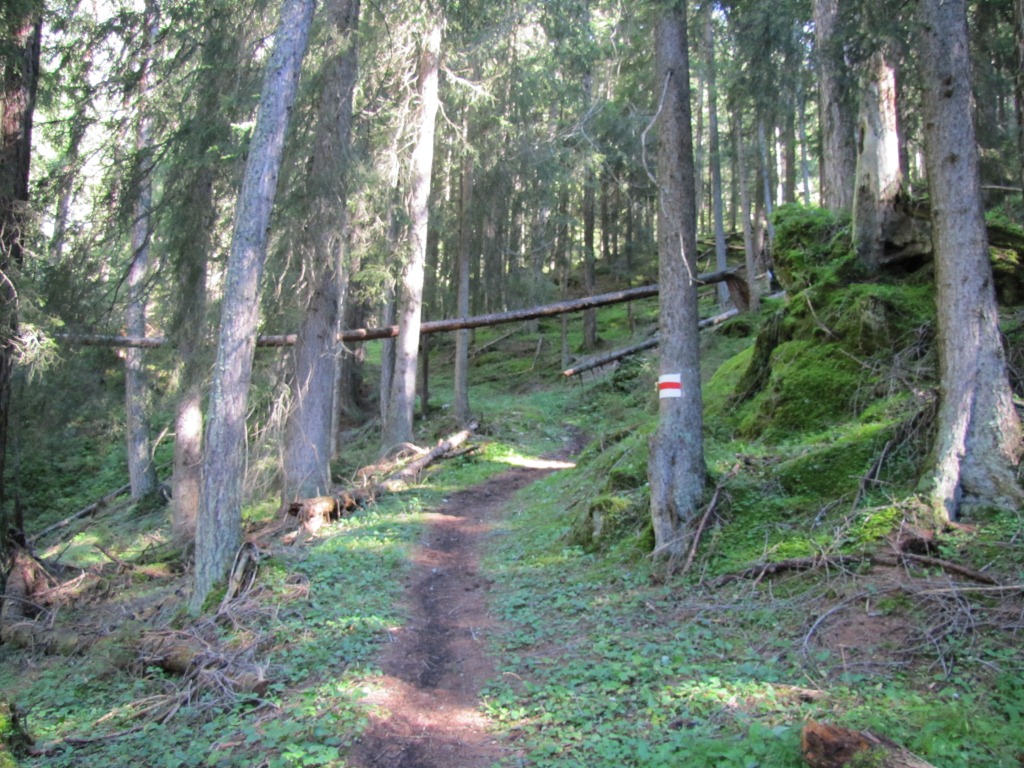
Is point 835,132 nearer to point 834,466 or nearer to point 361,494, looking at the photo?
point 834,466

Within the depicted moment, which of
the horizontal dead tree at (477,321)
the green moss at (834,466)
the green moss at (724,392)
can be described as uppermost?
the horizontal dead tree at (477,321)

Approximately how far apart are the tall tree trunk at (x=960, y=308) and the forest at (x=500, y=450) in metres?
0.03

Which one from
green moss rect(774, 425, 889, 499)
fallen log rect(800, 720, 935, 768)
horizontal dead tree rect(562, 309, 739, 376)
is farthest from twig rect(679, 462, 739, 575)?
horizontal dead tree rect(562, 309, 739, 376)

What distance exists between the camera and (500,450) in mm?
15727

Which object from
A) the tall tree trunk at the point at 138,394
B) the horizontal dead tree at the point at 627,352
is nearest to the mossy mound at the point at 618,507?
the horizontal dead tree at the point at 627,352

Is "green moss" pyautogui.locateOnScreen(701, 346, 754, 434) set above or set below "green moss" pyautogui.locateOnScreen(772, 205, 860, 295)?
below

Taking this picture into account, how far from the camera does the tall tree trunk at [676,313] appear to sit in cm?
683

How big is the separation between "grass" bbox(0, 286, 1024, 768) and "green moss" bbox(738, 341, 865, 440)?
76mm

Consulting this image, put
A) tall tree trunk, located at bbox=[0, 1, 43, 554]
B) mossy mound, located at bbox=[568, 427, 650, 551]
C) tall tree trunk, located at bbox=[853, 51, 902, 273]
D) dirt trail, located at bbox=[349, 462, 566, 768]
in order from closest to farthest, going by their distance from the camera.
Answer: dirt trail, located at bbox=[349, 462, 566, 768]
mossy mound, located at bbox=[568, 427, 650, 551]
tall tree trunk, located at bbox=[853, 51, 902, 273]
tall tree trunk, located at bbox=[0, 1, 43, 554]

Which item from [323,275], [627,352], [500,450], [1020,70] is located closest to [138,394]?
[323,275]

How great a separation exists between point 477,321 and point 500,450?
347cm

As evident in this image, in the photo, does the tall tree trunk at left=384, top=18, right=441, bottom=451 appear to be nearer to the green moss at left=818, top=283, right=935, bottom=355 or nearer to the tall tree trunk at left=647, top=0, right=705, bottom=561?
the tall tree trunk at left=647, top=0, right=705, bottom=561

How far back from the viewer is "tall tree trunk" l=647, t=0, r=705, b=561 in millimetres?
6832

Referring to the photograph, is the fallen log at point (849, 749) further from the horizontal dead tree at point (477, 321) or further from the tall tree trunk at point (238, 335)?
the horizontal dead tree at point (477, 321)
